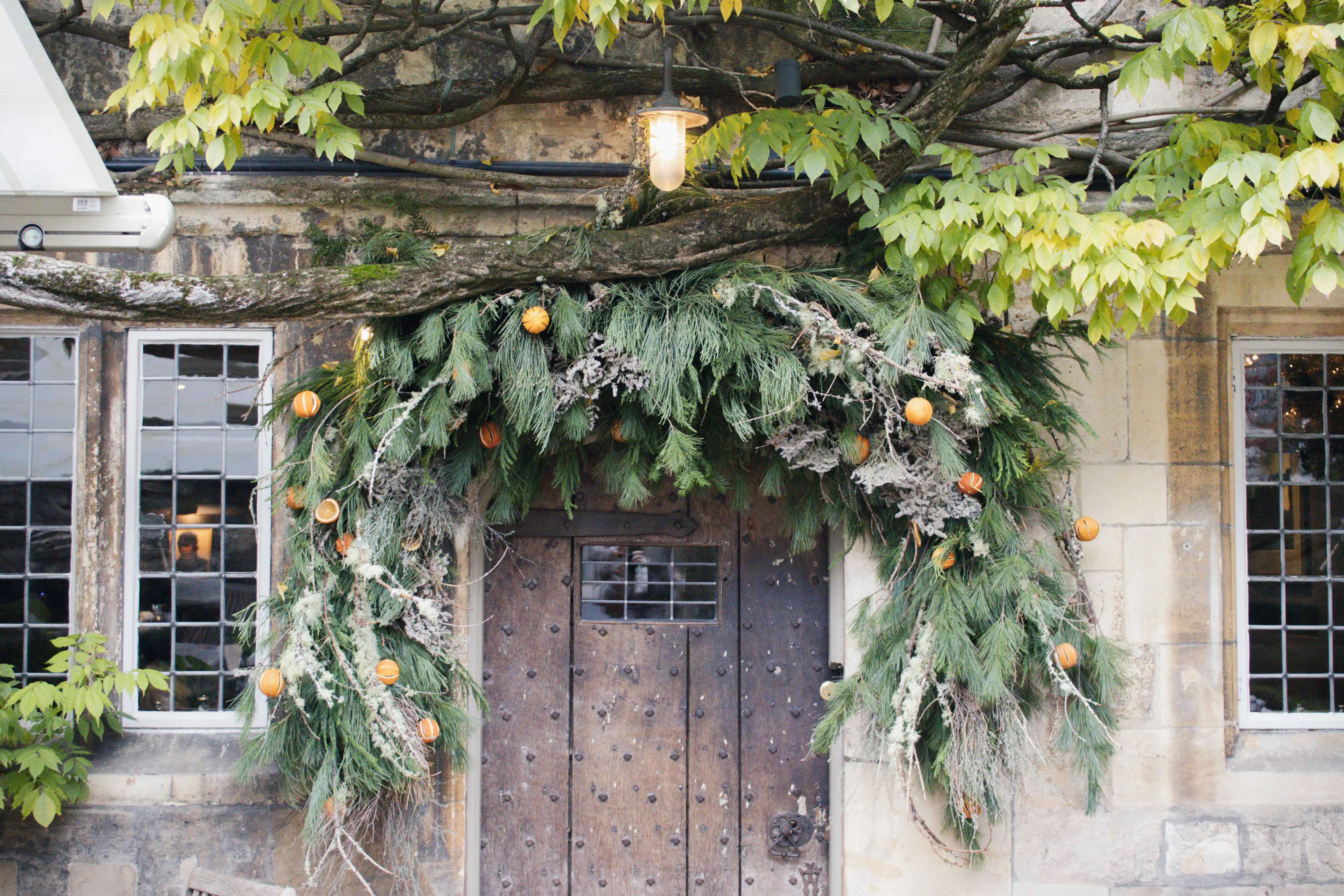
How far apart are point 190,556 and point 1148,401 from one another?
11.9 ft

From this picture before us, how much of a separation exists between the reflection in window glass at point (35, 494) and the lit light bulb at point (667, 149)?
7.88 ft

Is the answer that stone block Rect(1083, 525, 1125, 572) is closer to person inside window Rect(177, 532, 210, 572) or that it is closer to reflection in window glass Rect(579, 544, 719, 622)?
reflection in window glass Rect(579, 544, 719, 622)

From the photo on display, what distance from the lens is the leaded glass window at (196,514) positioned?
11.2 ft

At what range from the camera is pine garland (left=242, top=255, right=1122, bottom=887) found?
281 centimetres

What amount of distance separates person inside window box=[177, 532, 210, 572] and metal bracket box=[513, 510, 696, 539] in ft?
3.84

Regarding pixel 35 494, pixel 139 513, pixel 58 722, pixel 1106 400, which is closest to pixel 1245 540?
pixel 1106 400

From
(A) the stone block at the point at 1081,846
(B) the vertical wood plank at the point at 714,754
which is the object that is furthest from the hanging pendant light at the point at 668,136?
(A) the stone block at the point at 1081,846

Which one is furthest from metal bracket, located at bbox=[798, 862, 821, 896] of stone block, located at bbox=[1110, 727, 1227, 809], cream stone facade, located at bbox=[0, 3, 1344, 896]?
stone block, located at bbox=[1110, 727, 1227, 809]

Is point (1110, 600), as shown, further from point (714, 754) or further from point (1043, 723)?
point (714, 754)

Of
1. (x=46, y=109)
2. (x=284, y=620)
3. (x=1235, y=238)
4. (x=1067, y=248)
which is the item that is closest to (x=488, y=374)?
(x=284, y=620)

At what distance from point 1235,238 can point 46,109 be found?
10.7 feet

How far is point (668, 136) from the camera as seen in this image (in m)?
2.63

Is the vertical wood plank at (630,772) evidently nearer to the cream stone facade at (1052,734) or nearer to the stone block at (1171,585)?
the cream stone facade at (1052,734)

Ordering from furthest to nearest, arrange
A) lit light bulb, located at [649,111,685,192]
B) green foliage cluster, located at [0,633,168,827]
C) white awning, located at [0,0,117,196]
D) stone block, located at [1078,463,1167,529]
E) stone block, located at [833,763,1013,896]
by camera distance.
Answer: stone block, located at [1078,463,1167,529]
stone block, located at [833,763,1013,896]
green foliage cluster, located at [0,633,168,827]
lit light bulb, located at [649,111,685,192]
white awning, located at [0,0,117,196]
